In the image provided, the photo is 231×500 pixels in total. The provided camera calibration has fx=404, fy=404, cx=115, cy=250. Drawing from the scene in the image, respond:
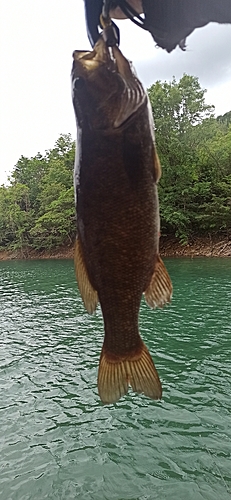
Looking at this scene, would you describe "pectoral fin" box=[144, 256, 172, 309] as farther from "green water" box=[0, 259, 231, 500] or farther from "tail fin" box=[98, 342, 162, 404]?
"green water" box=[0, 259, 231, 500]

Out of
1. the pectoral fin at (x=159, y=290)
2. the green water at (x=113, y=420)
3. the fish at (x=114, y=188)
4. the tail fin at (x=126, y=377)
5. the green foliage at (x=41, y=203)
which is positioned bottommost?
the green water at (x=113, y=420)

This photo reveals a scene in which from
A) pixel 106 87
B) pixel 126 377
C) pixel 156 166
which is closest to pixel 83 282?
pixel 126 377

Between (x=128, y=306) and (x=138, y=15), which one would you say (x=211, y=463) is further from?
(x=138, y=15)

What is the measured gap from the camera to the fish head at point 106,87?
154 cm

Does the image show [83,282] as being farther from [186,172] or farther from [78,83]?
[186,172]

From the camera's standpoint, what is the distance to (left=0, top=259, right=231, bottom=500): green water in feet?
19.5

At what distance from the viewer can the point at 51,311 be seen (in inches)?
688

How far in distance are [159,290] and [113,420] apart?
6.67m

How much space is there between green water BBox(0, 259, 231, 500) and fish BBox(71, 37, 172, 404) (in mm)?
5031

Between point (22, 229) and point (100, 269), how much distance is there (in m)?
48.4

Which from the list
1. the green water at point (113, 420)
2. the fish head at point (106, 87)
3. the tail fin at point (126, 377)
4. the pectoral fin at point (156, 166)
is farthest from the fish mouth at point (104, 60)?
the green water at point (113, 420)

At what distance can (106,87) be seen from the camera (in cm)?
157

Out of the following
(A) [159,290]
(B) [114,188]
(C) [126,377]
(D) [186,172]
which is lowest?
(C) [126,377]

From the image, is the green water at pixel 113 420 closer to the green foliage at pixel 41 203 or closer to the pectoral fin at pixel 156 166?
the pectoral fin at pixel 156 166
